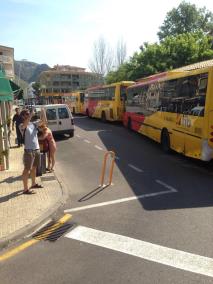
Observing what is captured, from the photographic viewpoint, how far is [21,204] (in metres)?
8.59

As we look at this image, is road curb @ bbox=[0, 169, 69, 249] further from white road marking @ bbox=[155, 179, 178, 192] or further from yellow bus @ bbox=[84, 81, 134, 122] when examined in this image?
yellow bus @ bbox=[84, 81, 134, 122]

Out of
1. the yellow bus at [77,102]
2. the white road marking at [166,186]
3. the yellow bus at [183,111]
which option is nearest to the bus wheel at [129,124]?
the yellow bus at [183,111]

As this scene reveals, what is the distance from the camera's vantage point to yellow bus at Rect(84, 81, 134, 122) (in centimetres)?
2861

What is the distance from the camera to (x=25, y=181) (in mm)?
9430

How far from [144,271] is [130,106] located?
1974 centimetres

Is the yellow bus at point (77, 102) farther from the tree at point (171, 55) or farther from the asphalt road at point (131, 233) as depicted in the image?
the asphalt road at point (131, 233)

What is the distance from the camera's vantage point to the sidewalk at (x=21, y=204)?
7090 millimetres

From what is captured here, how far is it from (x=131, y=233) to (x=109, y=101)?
24214 millimetres

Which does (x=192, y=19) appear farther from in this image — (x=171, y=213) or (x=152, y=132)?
(x=171, y=213)

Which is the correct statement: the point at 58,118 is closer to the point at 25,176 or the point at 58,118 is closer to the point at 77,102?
the point at 25,176

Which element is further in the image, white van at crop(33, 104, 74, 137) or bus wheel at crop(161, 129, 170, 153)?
white van at crop(33, 104, 74, 137)

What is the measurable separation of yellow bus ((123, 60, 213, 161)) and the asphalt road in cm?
102

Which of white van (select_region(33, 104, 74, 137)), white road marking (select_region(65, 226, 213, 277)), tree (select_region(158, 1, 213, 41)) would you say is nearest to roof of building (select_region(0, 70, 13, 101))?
white road marking (select_region(65, 226, 213, 277))

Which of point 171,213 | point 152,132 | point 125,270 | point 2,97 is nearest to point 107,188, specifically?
point 171,213
